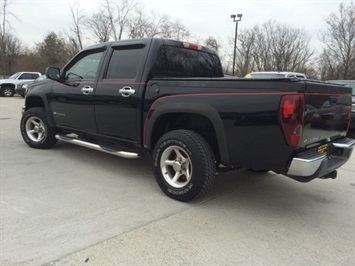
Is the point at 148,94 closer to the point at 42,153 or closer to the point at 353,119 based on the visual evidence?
the point at 42,153

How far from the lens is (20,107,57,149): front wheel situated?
5.96 m

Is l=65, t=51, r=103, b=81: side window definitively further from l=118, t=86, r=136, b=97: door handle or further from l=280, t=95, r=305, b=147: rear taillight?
l=280, t=95, r=305, b=147: rear taillight

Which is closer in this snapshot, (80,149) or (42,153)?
(42,153)

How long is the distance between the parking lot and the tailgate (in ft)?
2.95

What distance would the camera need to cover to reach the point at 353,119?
8.22 m

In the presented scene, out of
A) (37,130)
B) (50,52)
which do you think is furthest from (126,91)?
(50,52)

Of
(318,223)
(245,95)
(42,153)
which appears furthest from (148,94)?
(42,153)

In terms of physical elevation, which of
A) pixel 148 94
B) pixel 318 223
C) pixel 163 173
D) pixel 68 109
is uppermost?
pixel 148 94

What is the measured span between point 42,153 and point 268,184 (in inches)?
150

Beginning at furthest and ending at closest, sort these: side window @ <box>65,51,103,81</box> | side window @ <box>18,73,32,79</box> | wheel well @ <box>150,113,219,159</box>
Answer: side window @ <box>18,73,32,79</box> < side window @ <box>65,51,103,81</box> < wheel well @ <box>150,113,219,159</box>

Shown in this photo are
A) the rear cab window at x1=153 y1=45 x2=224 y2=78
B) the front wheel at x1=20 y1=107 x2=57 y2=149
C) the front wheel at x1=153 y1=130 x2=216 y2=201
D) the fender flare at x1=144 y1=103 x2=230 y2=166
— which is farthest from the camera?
the front wheel at x1=20 y1=107 x2=57 y2=149

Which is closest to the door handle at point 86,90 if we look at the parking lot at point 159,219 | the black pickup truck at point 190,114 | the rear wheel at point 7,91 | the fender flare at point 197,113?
the black pickup truck at point 190,114

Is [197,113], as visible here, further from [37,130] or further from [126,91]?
[37,130]

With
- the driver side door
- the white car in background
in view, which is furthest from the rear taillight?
the white car in background
